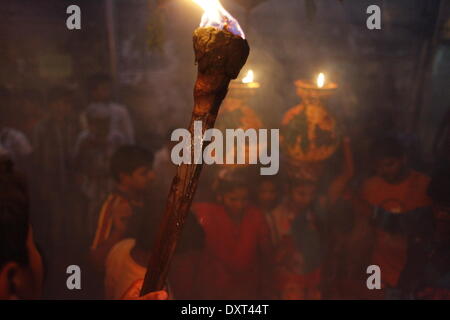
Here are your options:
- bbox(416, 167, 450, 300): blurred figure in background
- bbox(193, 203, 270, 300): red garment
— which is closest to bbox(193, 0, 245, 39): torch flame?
bbox(193, 203, 270, 300): red garment

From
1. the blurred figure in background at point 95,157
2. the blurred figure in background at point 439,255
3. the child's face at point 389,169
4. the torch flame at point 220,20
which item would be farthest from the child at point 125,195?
the torch flame at point 220,20

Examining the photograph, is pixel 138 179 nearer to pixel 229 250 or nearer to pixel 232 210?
pixel 232 210

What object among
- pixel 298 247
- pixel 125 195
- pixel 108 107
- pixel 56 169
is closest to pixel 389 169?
pixel 298 247

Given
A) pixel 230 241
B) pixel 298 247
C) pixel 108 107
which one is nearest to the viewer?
pixel 230 241

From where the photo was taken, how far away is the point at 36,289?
4055mm

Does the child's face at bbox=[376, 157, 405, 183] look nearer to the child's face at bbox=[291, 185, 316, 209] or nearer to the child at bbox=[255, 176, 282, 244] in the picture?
the child's face at bbox=[291, 185, 316, 209]

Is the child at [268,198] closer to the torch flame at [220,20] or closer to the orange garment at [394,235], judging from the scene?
the orange garment at [394,235]

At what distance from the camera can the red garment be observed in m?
4.40

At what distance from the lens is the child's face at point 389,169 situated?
474cm

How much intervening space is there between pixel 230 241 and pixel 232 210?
34 cm

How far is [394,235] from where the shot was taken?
4758 mm

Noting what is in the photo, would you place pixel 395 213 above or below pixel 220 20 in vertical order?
below
